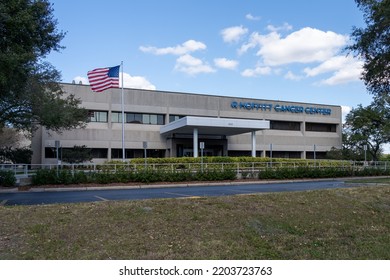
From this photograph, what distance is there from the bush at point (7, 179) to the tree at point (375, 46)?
18.5m

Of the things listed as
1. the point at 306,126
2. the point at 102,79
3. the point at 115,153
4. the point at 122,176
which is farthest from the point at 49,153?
the point at 306,126

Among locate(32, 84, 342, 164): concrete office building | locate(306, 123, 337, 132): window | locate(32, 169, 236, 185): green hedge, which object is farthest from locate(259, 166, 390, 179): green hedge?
locate(306, 123, 337, 132): window

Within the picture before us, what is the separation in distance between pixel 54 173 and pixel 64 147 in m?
25.3

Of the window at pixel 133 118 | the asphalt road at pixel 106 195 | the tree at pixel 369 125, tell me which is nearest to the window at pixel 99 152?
the window at pixel 133 118

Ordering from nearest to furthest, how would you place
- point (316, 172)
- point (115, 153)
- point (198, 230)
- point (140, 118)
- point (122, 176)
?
point (198, 230) < point (122, 176) < point (316, 172) < point (115, 153) < point (140, 118)

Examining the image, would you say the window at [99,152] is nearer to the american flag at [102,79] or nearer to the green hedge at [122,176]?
the american flag at [102,79]

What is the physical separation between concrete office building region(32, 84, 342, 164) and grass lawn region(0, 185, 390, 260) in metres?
31.5

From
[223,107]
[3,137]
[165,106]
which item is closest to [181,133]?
[165,106]

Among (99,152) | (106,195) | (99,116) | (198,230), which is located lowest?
(106,195)

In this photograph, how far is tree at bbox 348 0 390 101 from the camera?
1027 cm

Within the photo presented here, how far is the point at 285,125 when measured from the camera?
203ft

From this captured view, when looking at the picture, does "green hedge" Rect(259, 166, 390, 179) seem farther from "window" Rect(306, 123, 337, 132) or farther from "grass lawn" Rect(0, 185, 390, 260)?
"window" Rect(306, 123, 337, 132)

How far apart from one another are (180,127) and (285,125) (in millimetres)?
24623

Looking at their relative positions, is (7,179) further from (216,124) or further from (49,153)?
(49,153)
